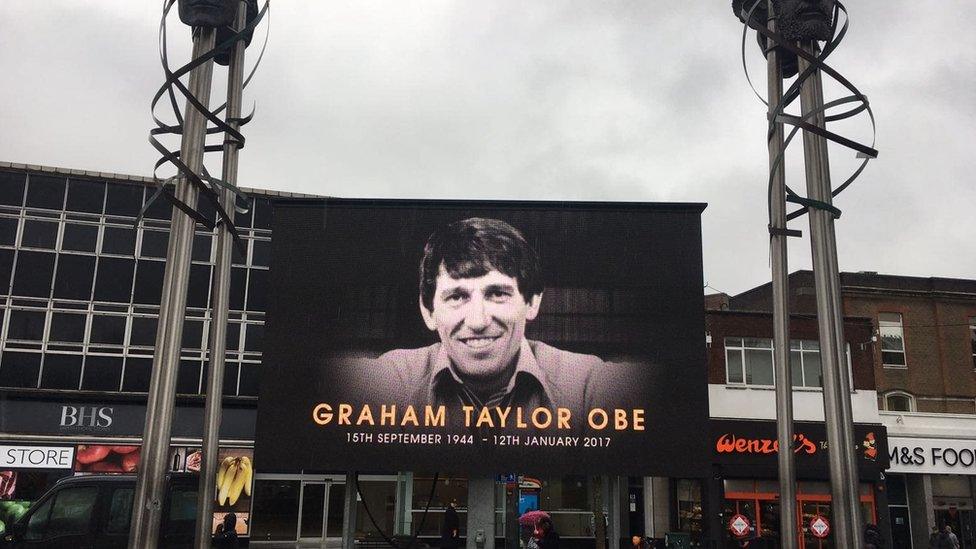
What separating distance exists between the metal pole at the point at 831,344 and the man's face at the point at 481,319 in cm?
885

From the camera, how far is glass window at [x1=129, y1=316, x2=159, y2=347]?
2852 cm

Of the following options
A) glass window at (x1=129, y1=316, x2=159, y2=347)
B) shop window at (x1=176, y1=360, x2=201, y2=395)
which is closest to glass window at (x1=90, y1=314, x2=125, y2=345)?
glass window at (x1=129, y1=316, x2=159, y2=347)

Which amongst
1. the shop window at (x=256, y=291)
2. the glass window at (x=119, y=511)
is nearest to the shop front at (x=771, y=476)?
the shop window at (x=256, y=291)

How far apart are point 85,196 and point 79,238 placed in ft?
4.90

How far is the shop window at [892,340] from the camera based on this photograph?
31891 mm

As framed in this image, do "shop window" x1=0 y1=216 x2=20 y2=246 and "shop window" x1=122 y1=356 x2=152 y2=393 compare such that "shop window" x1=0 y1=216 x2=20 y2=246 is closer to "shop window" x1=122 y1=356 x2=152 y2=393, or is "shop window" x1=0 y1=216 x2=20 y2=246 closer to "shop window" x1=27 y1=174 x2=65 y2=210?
"shop window" x1=27 y1=174 x2=65 y2=210

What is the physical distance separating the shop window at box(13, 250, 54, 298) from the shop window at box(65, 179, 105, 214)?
1865 mm

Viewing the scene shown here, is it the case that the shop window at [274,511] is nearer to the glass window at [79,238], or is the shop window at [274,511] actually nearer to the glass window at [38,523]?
the glass window at [79,238]

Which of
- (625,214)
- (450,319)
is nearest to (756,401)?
(625,214)

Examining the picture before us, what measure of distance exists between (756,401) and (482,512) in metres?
13.6

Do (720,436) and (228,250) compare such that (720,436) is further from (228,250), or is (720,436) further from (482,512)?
(228,250)

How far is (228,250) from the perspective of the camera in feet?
35.9

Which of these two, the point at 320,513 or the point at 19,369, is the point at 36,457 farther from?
the point at 320,513

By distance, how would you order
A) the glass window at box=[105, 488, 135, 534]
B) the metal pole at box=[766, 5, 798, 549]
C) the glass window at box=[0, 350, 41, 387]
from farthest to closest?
the glass window at box=[0, 350, 41, 387]
the glass window at box=[105, 488, 135, 534]
the metal pole at box=[766, 5, 798, 549]
